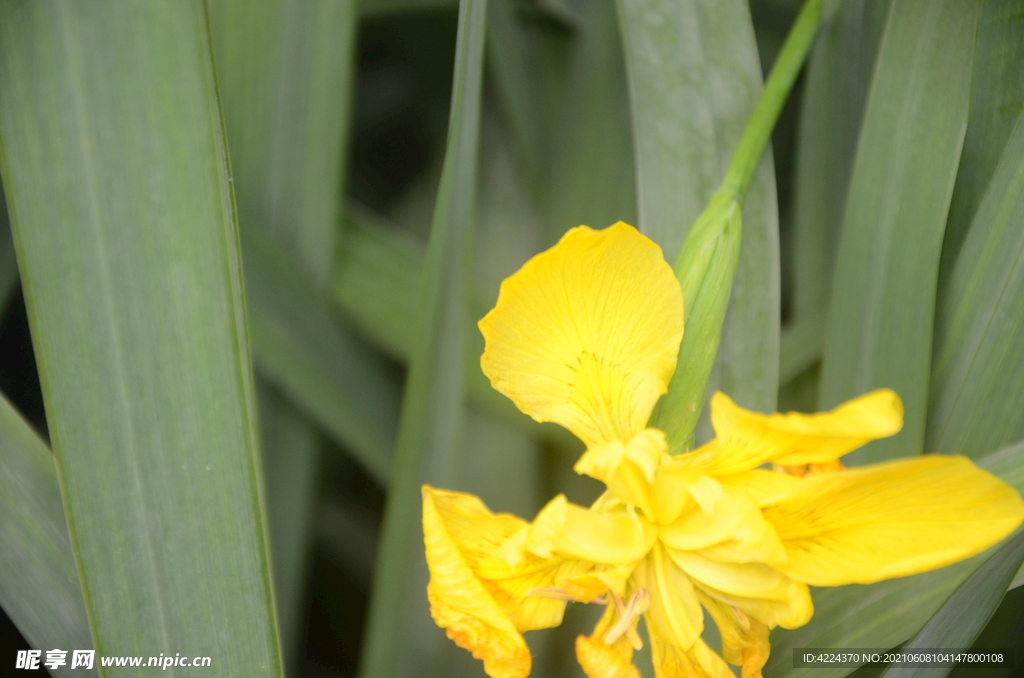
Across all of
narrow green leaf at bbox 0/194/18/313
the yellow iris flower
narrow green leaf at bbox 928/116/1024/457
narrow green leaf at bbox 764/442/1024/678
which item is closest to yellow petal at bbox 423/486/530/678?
Result: the yellow iris flower

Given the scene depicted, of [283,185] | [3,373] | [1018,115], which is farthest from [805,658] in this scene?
[3,373]

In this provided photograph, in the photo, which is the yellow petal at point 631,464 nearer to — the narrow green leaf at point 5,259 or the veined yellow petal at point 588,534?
the veined yellow petal at point 588,534

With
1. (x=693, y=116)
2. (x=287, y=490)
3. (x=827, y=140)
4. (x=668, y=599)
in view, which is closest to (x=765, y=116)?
(x=693, y=116)

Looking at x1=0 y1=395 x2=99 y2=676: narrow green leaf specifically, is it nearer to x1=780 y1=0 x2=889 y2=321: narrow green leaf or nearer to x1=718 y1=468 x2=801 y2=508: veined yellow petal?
x1=718 y1=468 x2=801 y2=508: veined yellow petal

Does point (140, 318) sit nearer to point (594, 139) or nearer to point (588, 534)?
point (588, 534)

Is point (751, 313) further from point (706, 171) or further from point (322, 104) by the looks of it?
point (322, 104)

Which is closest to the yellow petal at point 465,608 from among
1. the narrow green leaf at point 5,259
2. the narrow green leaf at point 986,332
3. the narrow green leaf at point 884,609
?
the narrow green leaf at point 884,609
